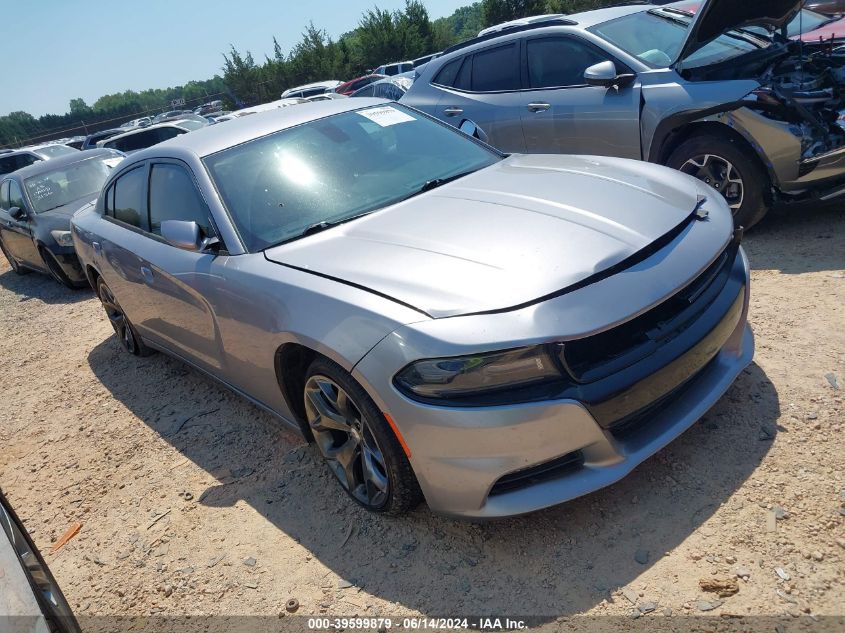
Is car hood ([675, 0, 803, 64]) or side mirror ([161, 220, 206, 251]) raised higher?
car hood ([675, 0, 803, 64])

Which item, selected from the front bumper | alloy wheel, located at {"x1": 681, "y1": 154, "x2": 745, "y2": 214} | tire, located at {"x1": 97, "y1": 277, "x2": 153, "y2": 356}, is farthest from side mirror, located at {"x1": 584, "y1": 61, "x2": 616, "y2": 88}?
tire, located at {"x1": 97, "y1": 277, "x2": 153, "y2": 356}

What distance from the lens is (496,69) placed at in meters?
6.39

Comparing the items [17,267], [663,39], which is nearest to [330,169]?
[663,39]

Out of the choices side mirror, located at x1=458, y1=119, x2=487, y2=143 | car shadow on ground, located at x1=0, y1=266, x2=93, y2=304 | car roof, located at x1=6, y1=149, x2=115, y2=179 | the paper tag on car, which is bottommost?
car shadow on ground, located at x1=0, y1=266, x2=93, y2=304

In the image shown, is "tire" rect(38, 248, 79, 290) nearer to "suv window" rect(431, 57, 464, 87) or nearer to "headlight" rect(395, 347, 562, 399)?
"suv window" rect(431, 57, 464, 87)

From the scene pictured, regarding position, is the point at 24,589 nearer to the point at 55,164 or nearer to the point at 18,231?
the point at 18,231

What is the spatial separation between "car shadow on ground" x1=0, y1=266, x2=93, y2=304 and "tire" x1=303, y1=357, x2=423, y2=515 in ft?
20.2

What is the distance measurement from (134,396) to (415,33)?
39651mm

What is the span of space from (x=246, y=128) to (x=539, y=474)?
2575mm

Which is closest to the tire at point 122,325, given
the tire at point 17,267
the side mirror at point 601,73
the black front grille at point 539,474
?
the black front grille at point 539,474

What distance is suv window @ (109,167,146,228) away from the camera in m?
4.24

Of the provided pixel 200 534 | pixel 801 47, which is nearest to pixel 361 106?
pixel 200 534

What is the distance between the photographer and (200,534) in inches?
120

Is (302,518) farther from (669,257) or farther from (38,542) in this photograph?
(669,257)
